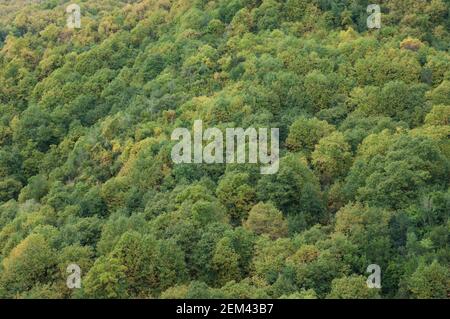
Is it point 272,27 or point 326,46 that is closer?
point 326,46

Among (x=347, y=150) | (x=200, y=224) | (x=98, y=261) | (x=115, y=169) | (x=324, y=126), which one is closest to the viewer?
(x=98, y=261)

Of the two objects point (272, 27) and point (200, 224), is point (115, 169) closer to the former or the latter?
point (200, 224)

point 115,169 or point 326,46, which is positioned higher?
point 326,46

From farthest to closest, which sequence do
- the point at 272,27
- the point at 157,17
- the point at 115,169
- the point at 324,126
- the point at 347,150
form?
the point at 157,17
the point at 272,27
the point at 115,169
the point at 324,126
the point at 347,150

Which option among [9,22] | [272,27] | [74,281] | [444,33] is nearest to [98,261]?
[74,281]

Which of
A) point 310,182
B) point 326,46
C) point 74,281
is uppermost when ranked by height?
point 326,46
